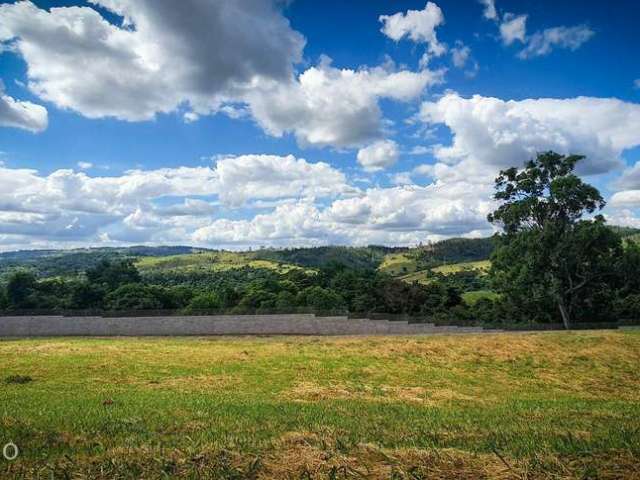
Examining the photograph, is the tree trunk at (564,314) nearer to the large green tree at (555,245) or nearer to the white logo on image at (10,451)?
the large green tree at (555,245)

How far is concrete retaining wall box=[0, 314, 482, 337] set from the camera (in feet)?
179

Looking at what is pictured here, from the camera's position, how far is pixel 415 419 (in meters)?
11.7

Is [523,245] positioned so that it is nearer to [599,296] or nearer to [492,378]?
[599,296]

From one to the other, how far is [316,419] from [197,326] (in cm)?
4787

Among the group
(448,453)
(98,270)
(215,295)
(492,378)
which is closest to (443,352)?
(492,378)

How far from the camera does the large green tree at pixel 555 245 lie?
5491 cm

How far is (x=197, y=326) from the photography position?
56.6 m

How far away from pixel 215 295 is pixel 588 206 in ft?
231

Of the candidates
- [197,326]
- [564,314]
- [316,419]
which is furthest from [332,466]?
[564,314]

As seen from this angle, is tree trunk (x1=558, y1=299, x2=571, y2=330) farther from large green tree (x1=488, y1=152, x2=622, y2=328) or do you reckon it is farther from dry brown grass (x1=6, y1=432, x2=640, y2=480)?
dry brown grass (x1=6, y1=432, x2=640, y2=480)

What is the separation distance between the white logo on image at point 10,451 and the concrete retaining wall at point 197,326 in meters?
47.7

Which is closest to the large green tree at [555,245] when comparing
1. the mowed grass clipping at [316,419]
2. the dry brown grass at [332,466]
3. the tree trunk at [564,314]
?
the tree trunk at [564,314]

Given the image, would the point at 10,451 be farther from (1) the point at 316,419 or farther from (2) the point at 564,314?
(2) the point at 564,314

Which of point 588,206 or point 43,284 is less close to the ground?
point 588,206
